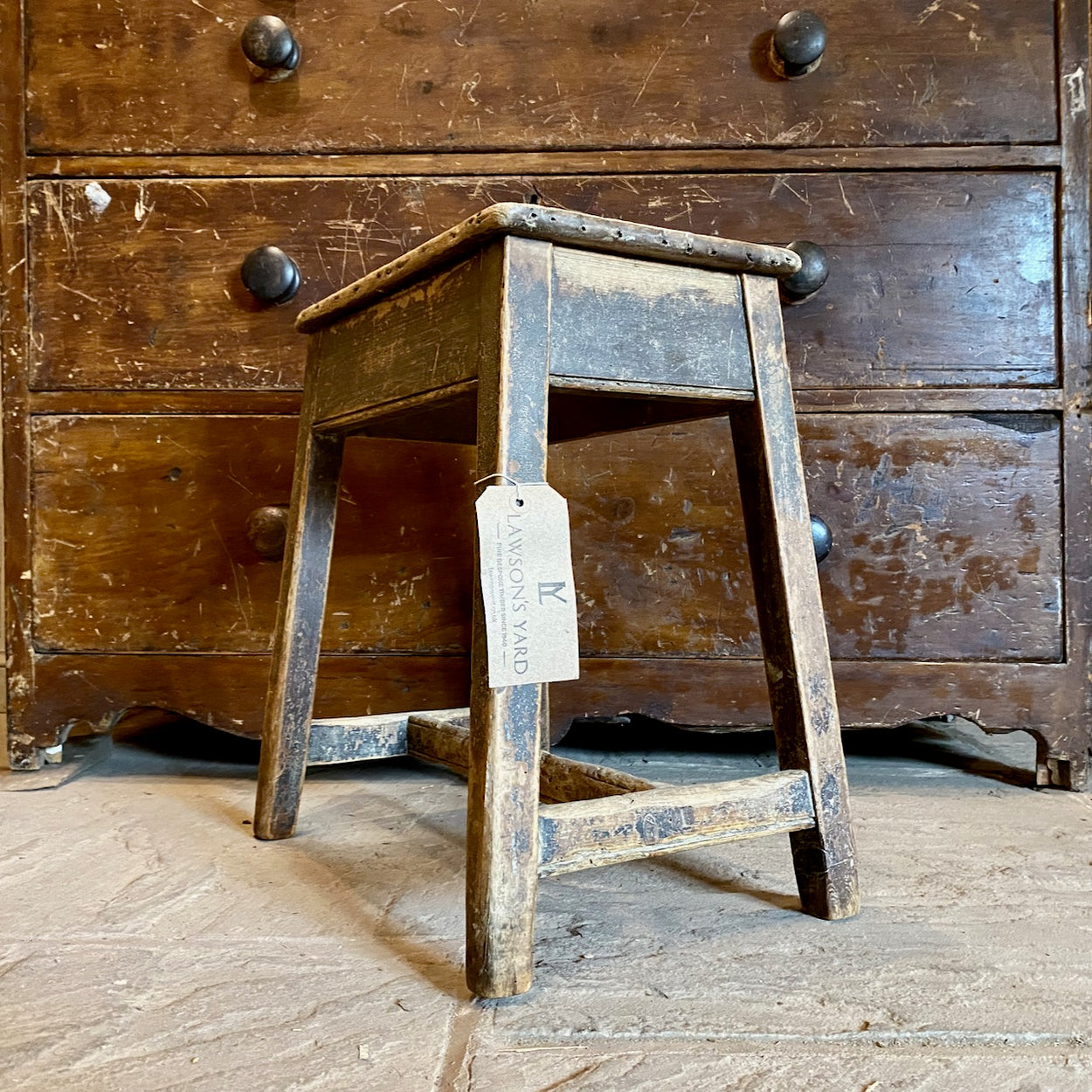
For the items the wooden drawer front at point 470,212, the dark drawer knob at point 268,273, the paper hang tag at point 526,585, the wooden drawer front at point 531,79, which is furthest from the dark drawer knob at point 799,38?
the paper hang tag at point 526,585

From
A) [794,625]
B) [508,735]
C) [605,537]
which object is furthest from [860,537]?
[508,735]

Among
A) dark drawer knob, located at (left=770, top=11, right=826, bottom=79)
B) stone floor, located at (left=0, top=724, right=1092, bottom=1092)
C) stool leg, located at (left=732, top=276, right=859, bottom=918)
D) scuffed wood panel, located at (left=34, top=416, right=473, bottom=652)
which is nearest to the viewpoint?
stone floor, located at (left=0, top=724, right=1092, bottom=1092)

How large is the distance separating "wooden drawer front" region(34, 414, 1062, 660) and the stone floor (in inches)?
10.5

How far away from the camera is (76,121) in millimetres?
1294

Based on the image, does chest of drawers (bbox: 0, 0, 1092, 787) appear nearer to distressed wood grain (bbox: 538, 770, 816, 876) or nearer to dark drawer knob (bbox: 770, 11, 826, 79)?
dark drawer knob (bbox: 770, 11, 826, 79)

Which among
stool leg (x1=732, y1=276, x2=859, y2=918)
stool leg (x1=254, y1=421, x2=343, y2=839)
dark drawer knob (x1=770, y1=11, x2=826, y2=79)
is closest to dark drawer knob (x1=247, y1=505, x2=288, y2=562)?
stool leg (x1=254, y1=421, x2=343, y2=839)

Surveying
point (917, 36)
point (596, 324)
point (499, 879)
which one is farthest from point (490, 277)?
point (917, 36)

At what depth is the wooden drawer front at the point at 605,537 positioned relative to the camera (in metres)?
1.24

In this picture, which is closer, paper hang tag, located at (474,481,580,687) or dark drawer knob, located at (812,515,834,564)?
paper hang tag, located at (474,481,580,687)

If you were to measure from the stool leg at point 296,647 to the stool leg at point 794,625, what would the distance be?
528mm

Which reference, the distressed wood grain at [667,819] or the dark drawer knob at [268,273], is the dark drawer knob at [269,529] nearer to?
the dark drawer knob at [268,273]

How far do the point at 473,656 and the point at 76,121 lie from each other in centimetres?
116

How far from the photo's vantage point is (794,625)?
32.3 inches

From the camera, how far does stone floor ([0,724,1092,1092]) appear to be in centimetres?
56
